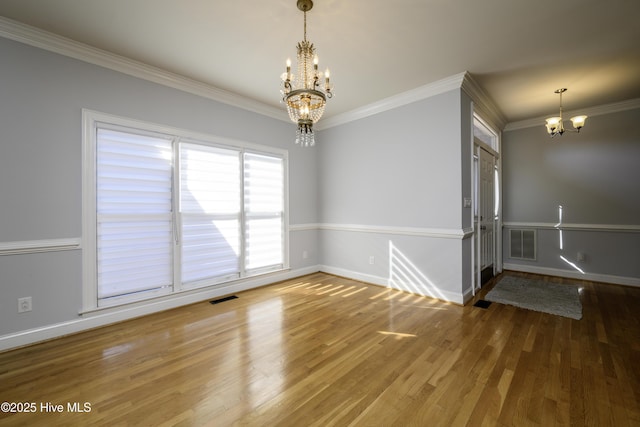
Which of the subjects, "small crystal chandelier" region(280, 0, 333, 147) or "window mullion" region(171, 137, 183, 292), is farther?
"window mullion" region(171, 137, 183, 292)

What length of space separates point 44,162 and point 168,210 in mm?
1129

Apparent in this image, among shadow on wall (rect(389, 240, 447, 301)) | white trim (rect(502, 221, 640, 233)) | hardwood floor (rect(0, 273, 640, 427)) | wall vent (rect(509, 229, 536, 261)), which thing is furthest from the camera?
wall vent (rect(509, 229, 536, 261))

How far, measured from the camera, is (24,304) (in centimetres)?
235

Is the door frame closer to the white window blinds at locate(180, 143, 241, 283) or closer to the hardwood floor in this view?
the hardwood floor

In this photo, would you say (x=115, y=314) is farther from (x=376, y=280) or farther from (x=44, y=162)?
(x=376, y=280)

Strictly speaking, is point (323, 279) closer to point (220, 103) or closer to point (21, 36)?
point (220, 103)

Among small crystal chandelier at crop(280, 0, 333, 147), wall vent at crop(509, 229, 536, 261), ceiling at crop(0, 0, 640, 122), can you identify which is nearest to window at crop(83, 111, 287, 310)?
ceiling at crop(0, 0, 640, 122)

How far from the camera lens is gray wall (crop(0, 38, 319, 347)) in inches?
90.2

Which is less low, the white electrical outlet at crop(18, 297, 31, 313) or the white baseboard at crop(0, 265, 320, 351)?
the white electrical outlet at crop(18, 297, 31, 313)

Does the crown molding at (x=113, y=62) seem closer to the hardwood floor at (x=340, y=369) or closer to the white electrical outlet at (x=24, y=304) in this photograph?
the white electrical outlet at (x=24, y=304)

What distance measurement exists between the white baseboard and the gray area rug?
3421mm

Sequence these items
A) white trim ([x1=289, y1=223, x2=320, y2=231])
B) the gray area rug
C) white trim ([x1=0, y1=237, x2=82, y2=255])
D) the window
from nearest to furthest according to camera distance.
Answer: white trim ([x1=0, y1=237, x2=82, y2=255])
the window
the gray area rug
white trim ([x1=289, y1=223, x2=320, y2=231])

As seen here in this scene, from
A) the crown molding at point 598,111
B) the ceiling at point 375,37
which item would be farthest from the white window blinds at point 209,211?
the crown molding at point 598,111

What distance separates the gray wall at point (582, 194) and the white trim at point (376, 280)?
2.56 meters
